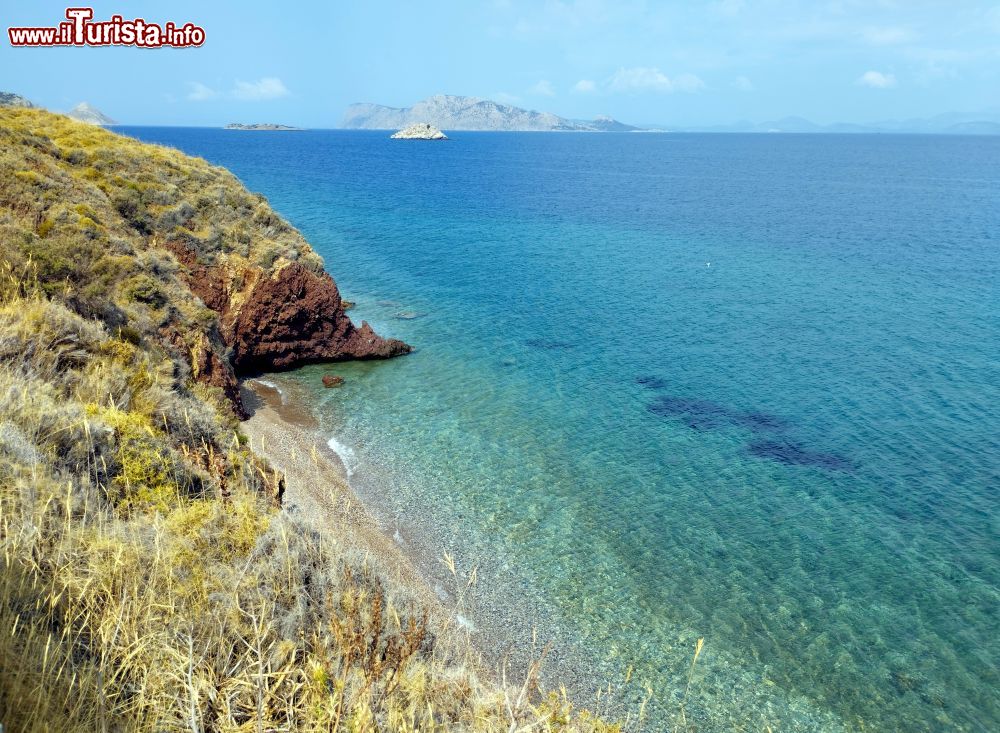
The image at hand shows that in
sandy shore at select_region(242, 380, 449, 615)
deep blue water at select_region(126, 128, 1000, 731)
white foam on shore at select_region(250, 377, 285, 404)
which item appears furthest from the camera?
white foam on shore at select_region(250, 377, 285, 404)

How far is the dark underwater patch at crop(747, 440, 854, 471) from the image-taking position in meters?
22.5

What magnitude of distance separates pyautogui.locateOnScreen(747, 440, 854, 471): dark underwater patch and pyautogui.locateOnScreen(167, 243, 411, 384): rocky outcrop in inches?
739

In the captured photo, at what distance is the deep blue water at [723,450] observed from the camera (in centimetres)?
1453

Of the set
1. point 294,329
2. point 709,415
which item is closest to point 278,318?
point 294,329

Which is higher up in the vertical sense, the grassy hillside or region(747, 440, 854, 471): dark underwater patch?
the grassy hillside

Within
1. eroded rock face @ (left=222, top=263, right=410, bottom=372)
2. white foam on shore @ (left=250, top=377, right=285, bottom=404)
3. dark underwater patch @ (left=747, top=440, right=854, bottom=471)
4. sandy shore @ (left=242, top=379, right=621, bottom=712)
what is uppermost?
eroded rock face @ (left=222, top=263, right=410, bottom=372)

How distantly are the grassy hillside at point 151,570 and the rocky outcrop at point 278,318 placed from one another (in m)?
9.99

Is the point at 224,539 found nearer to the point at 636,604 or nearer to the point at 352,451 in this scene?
the point at 636,604

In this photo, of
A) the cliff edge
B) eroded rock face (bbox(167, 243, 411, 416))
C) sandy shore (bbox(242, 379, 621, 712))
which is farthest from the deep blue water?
the cliff edge

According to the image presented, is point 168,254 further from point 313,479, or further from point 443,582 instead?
point 443,582

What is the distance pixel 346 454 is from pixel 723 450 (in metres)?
15.0

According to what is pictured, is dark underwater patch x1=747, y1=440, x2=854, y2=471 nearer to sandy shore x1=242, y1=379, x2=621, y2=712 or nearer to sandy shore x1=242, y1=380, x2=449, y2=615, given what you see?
sandy shore x1=242, y1=379, x2=621, y2=712

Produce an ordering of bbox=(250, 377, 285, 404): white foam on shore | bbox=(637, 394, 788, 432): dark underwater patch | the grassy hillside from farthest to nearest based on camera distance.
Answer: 1. bbox=(250, 377, 285, 404): white foam on shore
2. bbox=(637, 394, 788, 432): dark underwater patch
3. the grassy hillside

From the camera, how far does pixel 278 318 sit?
3014 cm
